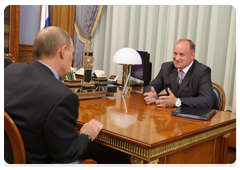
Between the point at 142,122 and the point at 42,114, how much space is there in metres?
0.79

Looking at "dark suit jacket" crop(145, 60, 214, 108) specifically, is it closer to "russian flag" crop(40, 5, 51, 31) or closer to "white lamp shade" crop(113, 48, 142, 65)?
"white lamp shade" crop(113, 48, 142, 65)

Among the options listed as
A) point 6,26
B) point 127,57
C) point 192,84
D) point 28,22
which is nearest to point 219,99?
point 192,84

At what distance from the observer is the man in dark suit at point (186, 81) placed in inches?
104

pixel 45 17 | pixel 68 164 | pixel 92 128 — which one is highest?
pixel 45 17

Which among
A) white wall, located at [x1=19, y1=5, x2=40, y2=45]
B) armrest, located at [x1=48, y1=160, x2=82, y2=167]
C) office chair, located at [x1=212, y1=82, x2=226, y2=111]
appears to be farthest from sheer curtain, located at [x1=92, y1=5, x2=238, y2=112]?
armrest, located at [x1=48, y1=160, x2=82, y2=167]

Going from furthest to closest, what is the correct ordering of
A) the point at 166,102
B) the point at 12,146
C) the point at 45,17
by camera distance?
the point at 45,17, the point at 166,102, the point at 12,146

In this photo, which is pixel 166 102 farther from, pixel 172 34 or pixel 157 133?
pixel 172 34

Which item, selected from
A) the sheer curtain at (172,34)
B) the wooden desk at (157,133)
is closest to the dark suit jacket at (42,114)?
the wooden desk at (157,133)

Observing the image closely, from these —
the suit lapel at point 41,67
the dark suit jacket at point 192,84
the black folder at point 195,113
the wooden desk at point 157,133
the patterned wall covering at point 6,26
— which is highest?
the patterned wall covering at point 6,26

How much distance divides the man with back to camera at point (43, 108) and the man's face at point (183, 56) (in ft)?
5.73

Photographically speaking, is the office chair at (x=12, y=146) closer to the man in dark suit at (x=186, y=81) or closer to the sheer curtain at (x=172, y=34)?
the man in dark suit at (x=186, y=81)

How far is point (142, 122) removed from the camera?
1.91 m
